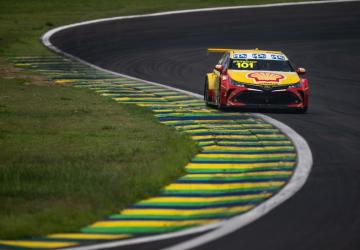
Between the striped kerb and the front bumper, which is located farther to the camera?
the front bumper

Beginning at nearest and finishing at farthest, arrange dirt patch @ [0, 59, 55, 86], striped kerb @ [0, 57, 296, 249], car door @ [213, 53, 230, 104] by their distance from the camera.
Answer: striped kerb @ [0, 57, 296, 249] → car door @ [213, 53, 230, 104] → dirt patch @ [0, 59, 55, 86]

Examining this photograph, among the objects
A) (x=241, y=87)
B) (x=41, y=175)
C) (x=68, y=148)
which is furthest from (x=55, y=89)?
(x=41, y=175)

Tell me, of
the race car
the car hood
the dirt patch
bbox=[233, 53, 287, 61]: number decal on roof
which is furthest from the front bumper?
the dirt patch

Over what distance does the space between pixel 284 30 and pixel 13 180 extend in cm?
2769

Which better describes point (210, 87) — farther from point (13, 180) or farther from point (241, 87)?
point (13, 180)

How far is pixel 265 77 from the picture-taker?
2022 cm

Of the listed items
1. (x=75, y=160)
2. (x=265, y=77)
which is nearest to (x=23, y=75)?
(x=265, y=77)

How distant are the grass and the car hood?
212cm

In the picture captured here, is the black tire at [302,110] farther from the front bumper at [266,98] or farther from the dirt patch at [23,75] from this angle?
the dirt patch at [23,75]

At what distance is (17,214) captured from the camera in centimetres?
1017

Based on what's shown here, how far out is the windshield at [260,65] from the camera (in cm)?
2100

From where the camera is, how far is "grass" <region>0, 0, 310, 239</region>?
33.8 ft

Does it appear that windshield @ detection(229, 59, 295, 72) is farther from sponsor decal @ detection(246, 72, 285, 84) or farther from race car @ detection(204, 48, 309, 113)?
sponsor decal @ detection(246, 72, 285, 84)

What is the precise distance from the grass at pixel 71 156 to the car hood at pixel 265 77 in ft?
6.96
